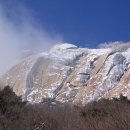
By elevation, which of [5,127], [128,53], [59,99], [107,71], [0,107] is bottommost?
[5,127]

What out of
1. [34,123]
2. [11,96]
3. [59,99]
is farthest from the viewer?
[59,99]

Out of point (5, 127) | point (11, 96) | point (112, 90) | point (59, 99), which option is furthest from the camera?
point (59, 99)

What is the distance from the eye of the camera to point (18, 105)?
42.4m

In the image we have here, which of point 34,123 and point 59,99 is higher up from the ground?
point 59,99

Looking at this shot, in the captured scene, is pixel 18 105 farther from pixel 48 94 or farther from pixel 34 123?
pixel 48 94

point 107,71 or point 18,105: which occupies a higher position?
point 107,71

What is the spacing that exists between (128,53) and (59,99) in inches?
1427

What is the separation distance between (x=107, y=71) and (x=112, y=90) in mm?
16579

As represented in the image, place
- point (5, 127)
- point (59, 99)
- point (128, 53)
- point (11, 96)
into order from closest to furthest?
point (5, 127) → point (11, 96) → point (59, 99) → point (128, 53)

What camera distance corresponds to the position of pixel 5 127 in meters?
33.4

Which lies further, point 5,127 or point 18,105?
point 18,105

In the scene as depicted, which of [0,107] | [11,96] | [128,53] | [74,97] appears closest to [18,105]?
[11,96]

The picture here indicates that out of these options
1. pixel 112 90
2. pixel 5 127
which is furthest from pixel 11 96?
pixel 112 90

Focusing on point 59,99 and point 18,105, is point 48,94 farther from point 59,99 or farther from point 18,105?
point 18,105
